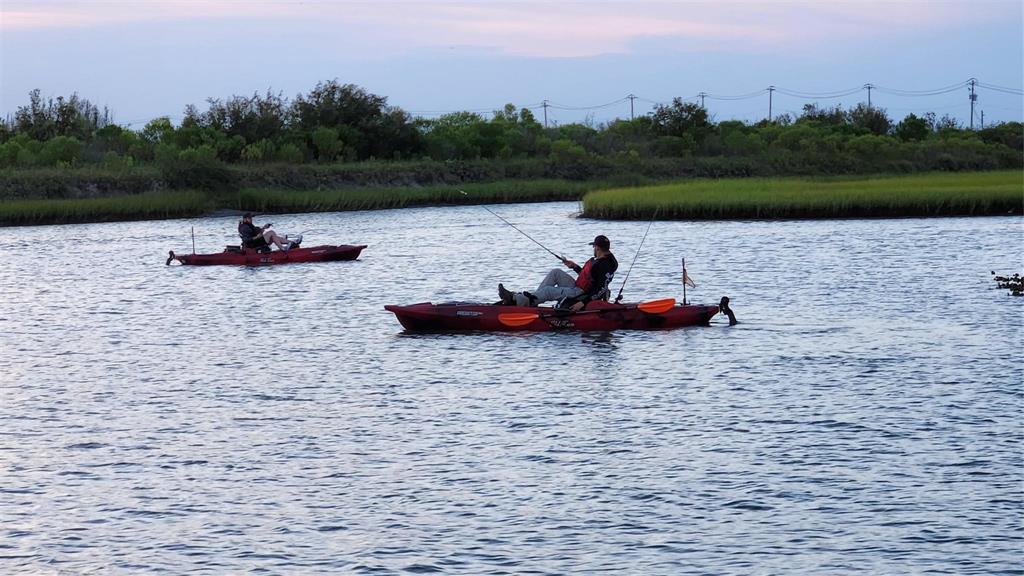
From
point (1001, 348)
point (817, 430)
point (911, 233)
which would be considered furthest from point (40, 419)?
point (911, 233)

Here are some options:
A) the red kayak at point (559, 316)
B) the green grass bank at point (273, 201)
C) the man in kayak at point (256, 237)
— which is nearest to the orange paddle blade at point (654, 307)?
the red kayak at point (559, 316)

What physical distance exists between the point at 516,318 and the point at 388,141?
6569 centimetres

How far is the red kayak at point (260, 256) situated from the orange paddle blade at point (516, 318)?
14.3 metres

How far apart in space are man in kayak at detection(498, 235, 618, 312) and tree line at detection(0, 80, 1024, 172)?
5024 cm

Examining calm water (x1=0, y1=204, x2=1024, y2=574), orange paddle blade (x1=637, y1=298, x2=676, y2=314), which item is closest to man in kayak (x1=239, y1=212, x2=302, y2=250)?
calm water (x1=0, y1=204, x2=1024, y2=574)

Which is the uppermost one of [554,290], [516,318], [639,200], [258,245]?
[639,200]

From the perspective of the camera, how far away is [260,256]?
1394 inches

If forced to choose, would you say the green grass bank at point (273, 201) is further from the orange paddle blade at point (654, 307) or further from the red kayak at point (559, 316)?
the orange paddle blade at point (654, 307)

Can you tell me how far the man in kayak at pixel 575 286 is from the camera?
21688 millimetres

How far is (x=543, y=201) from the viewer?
70.3 metres

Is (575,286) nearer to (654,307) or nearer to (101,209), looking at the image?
(654,307)

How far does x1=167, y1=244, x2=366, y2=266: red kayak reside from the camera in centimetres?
3538

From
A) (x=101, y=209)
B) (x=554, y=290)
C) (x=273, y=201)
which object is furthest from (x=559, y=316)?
(x=273, y=201)

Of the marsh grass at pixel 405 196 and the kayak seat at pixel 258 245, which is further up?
the marsh grass at pixel 405 196
